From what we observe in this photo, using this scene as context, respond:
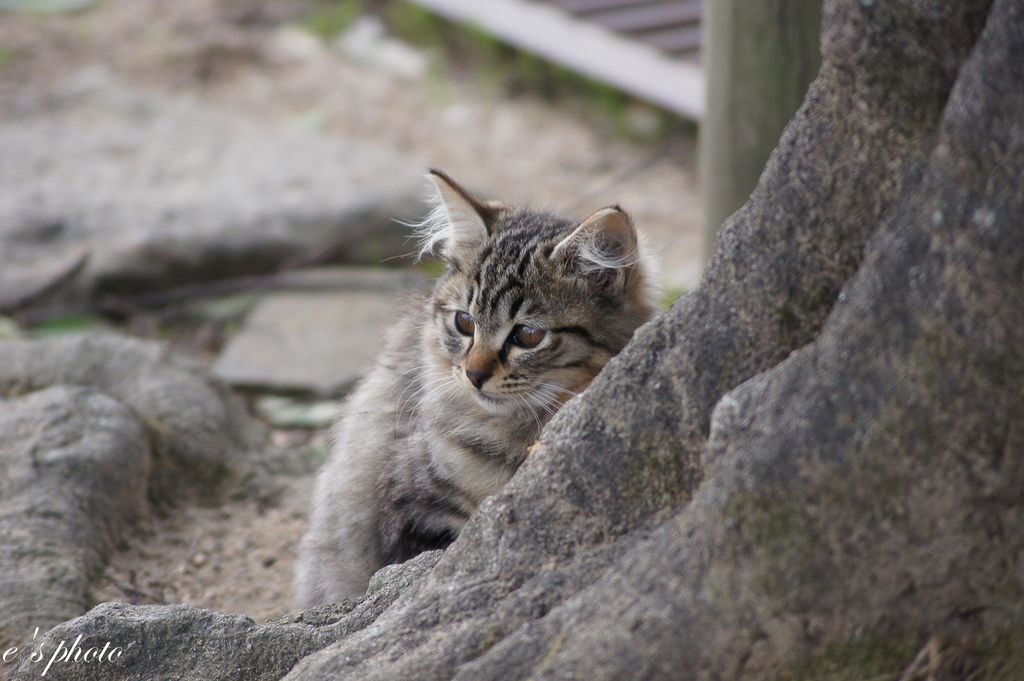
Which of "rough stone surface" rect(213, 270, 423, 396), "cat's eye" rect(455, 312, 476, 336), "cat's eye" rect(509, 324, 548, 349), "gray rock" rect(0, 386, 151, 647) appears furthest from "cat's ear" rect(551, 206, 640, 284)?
"rough stone surface" rect(213, 270, 423, 396)

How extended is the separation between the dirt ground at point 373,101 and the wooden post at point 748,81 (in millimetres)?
1558

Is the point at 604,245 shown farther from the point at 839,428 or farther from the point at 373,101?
the point at 373,101

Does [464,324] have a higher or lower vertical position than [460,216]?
lower

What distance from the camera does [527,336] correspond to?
10.3ft

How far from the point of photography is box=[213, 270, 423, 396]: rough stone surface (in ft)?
17.1

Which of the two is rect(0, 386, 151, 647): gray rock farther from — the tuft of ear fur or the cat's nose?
the tuft of ear fur

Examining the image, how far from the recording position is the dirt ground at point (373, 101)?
7090 millimetres

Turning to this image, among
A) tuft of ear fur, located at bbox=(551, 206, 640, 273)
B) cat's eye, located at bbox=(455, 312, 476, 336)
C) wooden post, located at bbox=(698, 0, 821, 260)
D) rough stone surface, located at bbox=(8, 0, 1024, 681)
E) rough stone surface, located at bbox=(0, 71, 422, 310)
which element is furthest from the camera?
rough stone surface, located at bbox=(0, 71, 422, 310)

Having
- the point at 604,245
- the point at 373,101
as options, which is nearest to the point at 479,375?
the point at 604,245

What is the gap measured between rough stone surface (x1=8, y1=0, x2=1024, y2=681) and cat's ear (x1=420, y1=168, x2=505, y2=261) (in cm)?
132

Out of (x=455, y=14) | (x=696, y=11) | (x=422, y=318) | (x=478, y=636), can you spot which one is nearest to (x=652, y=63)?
(x=696, y=11)

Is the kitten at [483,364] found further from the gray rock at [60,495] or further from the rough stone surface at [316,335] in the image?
the rough stone surface at [316,335]

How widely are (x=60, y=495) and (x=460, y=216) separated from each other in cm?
153

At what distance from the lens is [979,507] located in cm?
169
